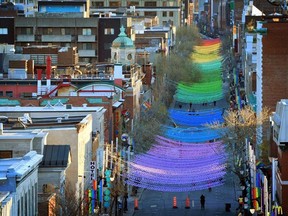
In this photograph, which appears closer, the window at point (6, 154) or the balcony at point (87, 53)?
the window at point (6, 154)

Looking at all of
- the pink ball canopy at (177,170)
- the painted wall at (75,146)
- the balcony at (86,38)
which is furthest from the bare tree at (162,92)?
the painted wall at (75,146)

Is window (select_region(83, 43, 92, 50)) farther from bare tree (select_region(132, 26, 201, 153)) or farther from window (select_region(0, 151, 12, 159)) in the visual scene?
window (select_region(0, 151, 12, 159))

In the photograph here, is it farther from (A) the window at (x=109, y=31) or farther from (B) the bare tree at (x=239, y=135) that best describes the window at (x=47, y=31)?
(B) the bare tree at (x=239, y=135)

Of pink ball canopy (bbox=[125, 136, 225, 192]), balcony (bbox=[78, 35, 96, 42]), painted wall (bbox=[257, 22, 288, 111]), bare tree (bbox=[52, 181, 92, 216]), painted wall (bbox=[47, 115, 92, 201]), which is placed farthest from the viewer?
balcony (bbox=[78, 35, 96, 42])

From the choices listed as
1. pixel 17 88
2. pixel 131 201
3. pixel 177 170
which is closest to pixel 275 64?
pixel 177 170

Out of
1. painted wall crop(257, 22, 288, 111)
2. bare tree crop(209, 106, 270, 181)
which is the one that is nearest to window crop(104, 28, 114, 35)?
bare tree crop(209, 106, 270, 181)

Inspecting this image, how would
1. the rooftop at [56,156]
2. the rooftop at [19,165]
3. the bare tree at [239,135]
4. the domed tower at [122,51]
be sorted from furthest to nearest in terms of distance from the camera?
the domed tower at [122,51] → the bare tree at [239,135] → the rooftop at [56,156] → the rooftop at [19,165]

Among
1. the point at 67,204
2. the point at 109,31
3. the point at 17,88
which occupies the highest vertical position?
the point at 67,204

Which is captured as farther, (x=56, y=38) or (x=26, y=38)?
(x=56, y=38)

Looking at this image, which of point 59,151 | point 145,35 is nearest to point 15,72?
point 59,151

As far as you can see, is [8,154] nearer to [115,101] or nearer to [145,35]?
[115,101]

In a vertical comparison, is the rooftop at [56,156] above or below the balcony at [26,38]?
above

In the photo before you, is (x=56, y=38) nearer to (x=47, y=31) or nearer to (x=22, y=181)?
(x=47, y=31)
